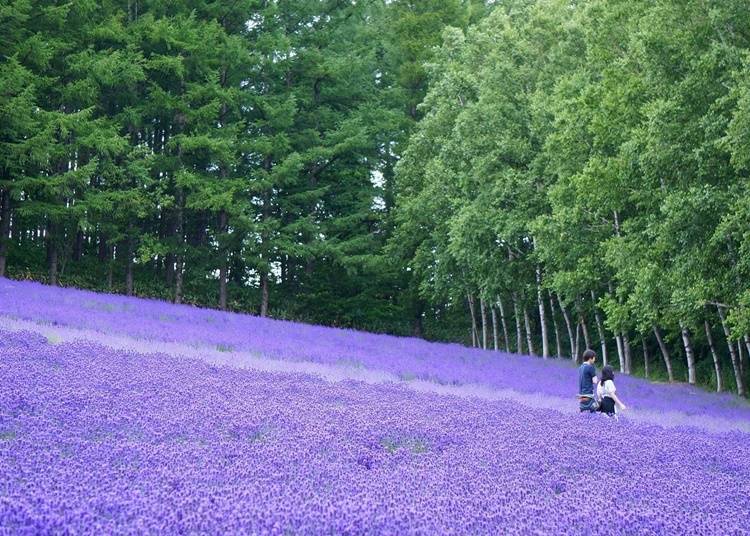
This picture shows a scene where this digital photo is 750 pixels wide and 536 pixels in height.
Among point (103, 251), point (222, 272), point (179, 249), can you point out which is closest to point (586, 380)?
point (179, 249)

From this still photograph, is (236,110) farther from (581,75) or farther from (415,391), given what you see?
(415,391)

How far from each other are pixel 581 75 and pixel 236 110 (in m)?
18.7

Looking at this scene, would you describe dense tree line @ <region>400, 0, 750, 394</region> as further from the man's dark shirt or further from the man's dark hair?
the man's dark shirt

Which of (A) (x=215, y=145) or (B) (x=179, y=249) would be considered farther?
(B) (x=179, y=249)

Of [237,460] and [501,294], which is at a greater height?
[501,294]

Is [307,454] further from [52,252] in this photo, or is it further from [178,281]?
[178,281]

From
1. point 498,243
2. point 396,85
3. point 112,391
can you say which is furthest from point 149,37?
point 112,391

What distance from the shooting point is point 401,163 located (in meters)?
40.6

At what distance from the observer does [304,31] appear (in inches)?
1687

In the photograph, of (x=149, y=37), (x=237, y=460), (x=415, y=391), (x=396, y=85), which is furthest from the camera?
(x=396, y=85)

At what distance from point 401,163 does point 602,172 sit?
18.5m

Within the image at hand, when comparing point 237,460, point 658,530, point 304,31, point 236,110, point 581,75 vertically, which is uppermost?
point 304,31

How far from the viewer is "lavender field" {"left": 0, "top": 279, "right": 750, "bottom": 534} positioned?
16.0 ft

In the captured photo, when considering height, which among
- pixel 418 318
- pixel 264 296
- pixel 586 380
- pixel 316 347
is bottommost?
pixel 586 380
